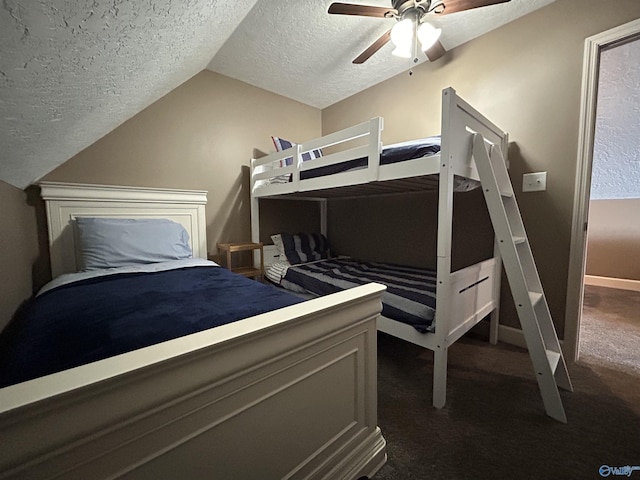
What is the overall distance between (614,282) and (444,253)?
11.7ft

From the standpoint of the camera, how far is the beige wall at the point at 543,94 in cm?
156

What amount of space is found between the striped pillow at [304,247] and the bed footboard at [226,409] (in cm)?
162

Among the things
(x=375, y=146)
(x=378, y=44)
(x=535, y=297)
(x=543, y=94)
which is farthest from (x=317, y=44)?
(x=535, y=297)

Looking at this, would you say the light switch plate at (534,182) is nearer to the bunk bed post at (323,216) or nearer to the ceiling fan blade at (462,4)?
the ceiling fan blade at (462,4)

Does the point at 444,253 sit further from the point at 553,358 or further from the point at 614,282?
the point at 614,282

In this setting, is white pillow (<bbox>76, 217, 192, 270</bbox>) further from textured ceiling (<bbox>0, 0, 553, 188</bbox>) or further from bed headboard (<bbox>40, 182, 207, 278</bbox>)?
textured ceiling (<bbox>0, 0, 553, 188</bbox>)

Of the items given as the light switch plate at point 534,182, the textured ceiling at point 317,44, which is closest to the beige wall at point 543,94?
the light switch plate at point 534,182

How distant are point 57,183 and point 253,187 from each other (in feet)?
4.45

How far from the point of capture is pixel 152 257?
172cm

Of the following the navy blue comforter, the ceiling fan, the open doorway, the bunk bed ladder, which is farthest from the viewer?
the open doorway

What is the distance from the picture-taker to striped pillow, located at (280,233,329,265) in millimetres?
2457

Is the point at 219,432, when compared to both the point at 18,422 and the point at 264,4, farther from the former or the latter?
the point at 264,4

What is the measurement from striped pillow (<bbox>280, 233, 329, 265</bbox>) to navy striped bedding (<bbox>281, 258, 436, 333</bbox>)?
13 centimetres

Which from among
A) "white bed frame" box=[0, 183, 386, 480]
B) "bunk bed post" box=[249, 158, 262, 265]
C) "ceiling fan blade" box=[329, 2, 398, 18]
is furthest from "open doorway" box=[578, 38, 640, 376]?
"bunk bed post" box=[249, 158, 262, 265]
